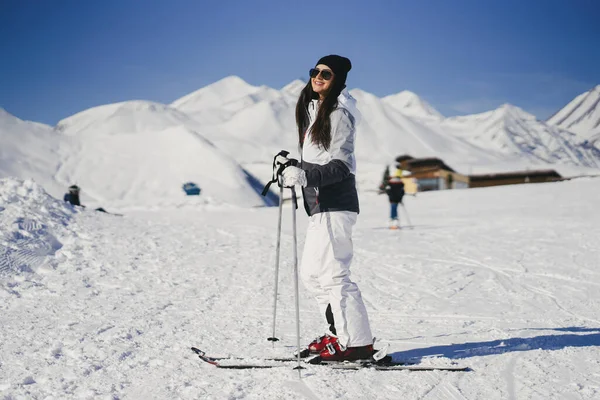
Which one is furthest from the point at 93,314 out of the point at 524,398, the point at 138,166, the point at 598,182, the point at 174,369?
the point at 138,166

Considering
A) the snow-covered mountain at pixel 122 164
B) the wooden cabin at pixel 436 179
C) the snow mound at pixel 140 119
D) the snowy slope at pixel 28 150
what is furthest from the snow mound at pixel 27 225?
the snow mound at pixel 140 119

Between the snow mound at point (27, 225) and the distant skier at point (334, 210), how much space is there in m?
4.37

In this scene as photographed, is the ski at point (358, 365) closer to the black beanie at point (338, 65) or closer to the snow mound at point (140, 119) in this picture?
the black beanie at point (338, 65)

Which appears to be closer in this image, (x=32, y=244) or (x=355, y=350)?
(x=355, y=350)

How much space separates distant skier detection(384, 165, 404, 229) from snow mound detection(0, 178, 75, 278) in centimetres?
750

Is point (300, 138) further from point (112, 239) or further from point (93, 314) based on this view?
point (112, 239)

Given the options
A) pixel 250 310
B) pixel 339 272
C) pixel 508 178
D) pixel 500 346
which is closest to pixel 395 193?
pixel 250 310

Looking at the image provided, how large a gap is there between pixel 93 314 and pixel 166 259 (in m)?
3.11

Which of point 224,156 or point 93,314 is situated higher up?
point 224,156

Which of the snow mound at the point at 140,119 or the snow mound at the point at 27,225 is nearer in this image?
the snow mound at the point at 27,225

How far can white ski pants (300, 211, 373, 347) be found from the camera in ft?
11.5

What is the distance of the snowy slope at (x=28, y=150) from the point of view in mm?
49250

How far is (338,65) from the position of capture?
11.9 ft

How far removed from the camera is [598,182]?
84.8 ft
